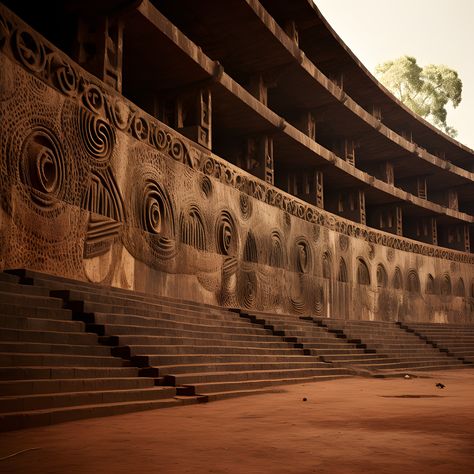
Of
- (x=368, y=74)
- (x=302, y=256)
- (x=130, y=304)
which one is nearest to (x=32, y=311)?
(x=130, y=304)

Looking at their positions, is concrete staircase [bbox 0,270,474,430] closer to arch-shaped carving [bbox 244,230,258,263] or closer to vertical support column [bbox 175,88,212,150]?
arch-shaped carving [bbox 244,230,258,263]

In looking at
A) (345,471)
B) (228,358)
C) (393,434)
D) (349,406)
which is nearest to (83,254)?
(228,358)

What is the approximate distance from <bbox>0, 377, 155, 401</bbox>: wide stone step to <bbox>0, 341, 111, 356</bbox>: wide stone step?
58 cm

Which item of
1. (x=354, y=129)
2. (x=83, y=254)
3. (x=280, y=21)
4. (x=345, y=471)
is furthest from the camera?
(x=354, y=129)

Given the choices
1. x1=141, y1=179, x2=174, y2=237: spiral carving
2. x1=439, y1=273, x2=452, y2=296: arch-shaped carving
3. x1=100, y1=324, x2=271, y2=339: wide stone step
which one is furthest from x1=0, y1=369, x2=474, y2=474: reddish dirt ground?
x1=439, y1=273, x2=452, y2=296: arch-shaped carving

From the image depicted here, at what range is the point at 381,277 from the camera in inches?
1045

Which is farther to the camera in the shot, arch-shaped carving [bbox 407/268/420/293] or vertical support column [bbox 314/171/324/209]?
arch-shaped carving [bbox 407/268/420/293]

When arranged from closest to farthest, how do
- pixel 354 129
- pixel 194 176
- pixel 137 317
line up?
pixel 137 317, pixel 194 176, pixel 354 129

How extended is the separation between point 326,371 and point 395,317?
14.6 m

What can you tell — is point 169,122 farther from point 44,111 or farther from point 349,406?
point 349,406

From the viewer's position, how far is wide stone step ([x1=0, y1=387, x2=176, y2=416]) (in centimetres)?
583

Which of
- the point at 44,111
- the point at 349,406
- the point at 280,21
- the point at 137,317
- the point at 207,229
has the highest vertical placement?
the point at 280,21

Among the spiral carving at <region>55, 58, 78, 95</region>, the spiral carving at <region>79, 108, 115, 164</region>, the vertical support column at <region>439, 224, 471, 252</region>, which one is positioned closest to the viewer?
the spiral carving at <region>55, 58, 78, 95</region>

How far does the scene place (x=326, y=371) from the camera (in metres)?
13.3
